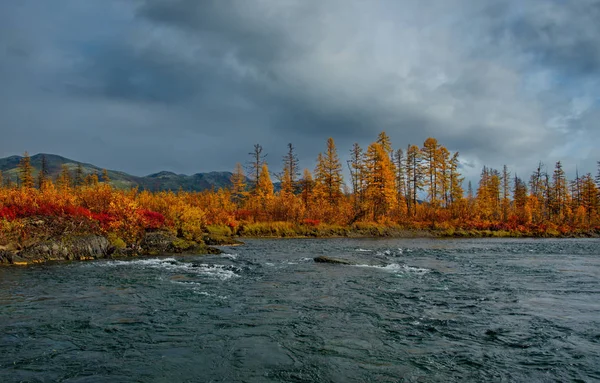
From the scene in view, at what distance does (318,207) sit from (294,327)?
39.0m

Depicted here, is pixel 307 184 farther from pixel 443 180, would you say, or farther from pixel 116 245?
pixel 116 245

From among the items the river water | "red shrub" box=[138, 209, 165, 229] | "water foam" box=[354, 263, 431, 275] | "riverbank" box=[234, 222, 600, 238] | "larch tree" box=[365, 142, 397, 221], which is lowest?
the river water

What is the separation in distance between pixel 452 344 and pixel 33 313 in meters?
9.76

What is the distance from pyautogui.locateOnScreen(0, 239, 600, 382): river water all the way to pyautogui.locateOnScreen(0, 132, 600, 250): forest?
232 inches

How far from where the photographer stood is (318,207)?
154ft

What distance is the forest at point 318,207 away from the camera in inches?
792

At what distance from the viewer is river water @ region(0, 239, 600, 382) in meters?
5.95

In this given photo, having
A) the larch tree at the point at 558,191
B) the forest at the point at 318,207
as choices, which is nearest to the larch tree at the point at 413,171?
the forest at the point at 318,207

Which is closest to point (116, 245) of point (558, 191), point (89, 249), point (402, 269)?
point (89, 249)

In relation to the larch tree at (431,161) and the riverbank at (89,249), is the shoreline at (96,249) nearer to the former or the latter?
the riverbank at (89,249)

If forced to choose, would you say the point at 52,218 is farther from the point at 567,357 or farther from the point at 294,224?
the point at 294,224

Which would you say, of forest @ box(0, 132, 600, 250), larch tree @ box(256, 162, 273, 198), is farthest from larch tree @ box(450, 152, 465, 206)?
larch tree @ box(256, 162, 273, 198)

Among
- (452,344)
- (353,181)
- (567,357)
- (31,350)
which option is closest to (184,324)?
(31,350)

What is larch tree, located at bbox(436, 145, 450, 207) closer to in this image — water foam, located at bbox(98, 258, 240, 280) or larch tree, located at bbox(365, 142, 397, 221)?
larch tree, located at bbox(365, 142, 397, 221)
